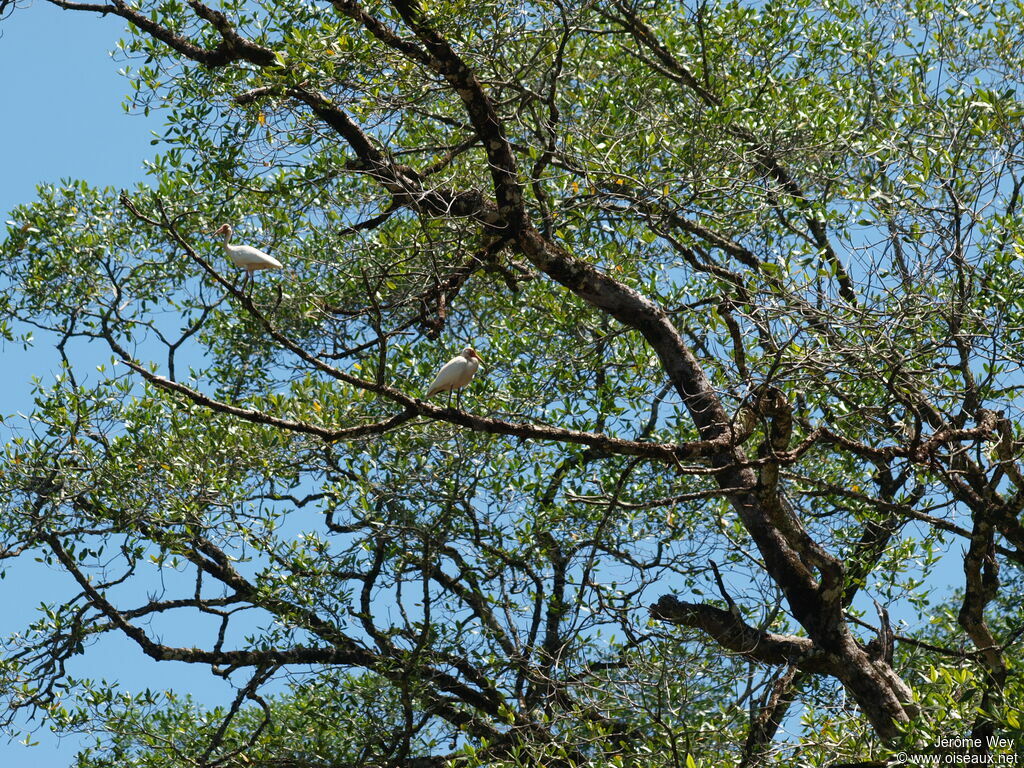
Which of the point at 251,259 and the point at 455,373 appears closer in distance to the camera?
the point at 455,373

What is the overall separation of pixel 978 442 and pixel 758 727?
218 cm

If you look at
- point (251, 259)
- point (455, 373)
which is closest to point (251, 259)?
point (251, 259)

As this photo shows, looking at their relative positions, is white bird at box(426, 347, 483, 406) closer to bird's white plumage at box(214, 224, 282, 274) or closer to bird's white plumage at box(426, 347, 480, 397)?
bird's white plumage at box(426, 347, 480, 397)

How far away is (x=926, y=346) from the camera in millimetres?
6500

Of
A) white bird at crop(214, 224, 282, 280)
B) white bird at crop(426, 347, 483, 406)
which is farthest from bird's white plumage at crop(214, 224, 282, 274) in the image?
white bird at crop(426, 347, 483, 406)

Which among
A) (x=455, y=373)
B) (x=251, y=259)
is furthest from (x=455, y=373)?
(x=251, y=259)

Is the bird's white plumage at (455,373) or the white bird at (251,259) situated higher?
the white bird at (251,259)

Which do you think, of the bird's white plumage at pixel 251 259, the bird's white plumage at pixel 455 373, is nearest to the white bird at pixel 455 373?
the bird's white plumage at pixel 455 373

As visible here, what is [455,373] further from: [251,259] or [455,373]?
[251,259]

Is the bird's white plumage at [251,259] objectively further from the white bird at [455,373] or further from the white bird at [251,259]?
the white bird at [455,373]

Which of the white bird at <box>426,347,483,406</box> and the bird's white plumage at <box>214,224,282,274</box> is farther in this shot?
the bird's white plumage at <box>214,224,282,274</box>

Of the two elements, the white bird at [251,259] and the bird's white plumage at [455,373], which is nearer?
the bird's white plumage at [455,373]

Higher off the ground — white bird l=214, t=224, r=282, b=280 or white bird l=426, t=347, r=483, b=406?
white bird l=214, t=224, r=282, b=280

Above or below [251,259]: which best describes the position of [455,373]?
below
